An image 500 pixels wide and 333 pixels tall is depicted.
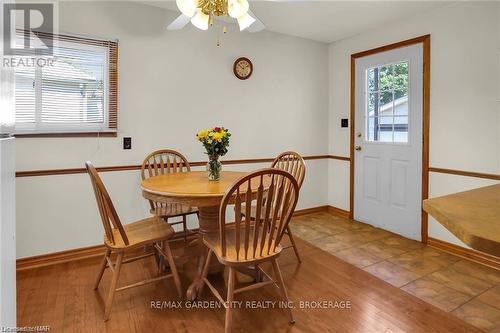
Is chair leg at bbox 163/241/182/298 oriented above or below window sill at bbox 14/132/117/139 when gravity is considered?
below

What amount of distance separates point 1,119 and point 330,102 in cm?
375

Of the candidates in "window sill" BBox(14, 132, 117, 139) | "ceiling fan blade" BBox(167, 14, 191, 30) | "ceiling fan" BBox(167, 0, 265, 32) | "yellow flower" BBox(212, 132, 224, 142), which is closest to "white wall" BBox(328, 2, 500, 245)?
"ceiling fan" BBox(167, 0, 265, 32)

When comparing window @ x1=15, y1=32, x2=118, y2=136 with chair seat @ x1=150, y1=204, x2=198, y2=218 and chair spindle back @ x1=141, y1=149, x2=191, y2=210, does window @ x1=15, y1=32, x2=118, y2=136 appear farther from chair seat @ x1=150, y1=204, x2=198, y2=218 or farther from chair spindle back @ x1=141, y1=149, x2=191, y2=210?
chair seat @ x1=150, y1=204, x2=198, y2=218

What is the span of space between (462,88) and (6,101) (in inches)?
126

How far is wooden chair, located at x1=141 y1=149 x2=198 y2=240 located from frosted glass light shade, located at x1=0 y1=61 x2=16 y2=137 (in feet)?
5.27

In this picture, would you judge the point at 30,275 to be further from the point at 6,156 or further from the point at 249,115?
the point at 249,115

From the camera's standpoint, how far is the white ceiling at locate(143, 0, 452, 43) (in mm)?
2814

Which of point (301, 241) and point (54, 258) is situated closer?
point (54, 258)

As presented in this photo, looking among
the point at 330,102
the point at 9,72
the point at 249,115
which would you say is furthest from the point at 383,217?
the point at 9,72

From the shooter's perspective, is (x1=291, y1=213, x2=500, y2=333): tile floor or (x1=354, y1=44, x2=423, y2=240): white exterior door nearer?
(x1=291, y1=213, x2=500, y2=333): tile floor

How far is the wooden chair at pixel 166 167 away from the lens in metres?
2.58

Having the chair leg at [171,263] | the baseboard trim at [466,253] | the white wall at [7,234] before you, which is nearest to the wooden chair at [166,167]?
the chair leg at [171,263]

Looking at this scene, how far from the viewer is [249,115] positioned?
3.49m

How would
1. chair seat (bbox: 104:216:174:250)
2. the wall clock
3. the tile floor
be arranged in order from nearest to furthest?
chair seat (bbox: 104:216:174:250), the tile floor, the wall clock
